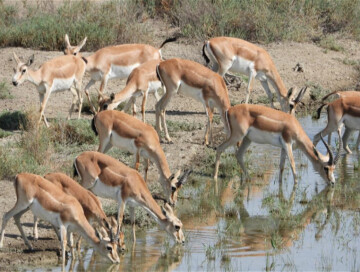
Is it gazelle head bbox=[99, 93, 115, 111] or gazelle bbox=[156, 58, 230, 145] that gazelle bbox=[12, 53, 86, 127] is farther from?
gazelle bbox=[156, 58, 230, 145]

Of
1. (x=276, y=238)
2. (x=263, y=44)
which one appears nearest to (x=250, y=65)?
(x=263, y=44)

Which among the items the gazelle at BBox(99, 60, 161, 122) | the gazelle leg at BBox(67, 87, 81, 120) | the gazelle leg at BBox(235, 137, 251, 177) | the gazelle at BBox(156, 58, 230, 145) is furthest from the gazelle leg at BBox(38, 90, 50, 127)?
the gazelle leg at BBox(235, 137, 251, 177)

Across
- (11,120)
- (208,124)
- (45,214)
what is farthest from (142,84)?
(45,214)

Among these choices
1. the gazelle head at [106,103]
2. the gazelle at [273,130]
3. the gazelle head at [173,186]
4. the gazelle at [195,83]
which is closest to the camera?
the gazelle head at [173,186]

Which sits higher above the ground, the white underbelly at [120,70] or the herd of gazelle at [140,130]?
the herd of gazelle at [140,130]

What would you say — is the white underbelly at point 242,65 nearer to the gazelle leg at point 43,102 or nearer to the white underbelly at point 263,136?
the gazelle leg at point 43,102

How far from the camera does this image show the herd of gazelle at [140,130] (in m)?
8.40

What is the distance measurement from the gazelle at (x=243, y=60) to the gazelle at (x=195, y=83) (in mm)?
1682

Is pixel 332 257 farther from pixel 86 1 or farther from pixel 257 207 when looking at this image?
pixel 86 1

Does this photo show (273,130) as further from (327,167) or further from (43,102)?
(43,102)

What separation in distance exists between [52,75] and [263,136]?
14.3ft

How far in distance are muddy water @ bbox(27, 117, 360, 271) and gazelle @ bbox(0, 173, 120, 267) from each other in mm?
341

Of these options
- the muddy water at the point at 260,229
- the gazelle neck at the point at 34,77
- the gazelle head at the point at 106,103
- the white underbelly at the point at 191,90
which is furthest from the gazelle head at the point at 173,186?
the gazelle neck at the point at 34,77

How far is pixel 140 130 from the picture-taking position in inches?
427
